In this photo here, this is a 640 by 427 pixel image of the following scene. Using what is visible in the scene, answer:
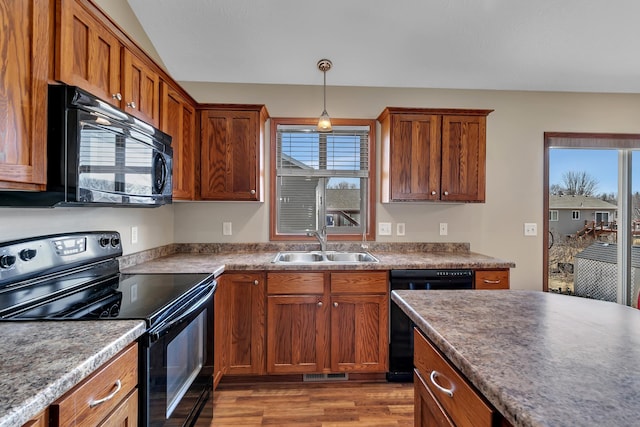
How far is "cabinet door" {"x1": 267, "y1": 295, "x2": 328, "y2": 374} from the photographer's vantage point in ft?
7.05

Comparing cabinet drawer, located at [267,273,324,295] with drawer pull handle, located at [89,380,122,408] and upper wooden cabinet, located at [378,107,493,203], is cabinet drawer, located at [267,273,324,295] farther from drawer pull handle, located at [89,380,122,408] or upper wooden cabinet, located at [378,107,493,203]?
drawer pull handle, located at [89,380,122,408]

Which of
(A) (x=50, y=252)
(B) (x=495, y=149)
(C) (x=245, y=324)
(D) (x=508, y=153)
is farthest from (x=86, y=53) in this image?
(D) (x=508, y=153)

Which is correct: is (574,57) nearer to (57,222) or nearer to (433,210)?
(433,210)

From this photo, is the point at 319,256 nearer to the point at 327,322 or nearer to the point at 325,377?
the point at 327,322

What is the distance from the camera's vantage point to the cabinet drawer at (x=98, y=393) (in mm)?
713

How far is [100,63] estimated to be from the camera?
1.34m

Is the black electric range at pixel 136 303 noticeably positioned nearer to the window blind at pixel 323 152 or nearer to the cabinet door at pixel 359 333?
the cabinet door at pixel 359 333

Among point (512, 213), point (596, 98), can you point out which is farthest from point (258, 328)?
point (596, 98)

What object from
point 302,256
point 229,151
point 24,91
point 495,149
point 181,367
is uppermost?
point 495,149

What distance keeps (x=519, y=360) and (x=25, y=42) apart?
1761mm

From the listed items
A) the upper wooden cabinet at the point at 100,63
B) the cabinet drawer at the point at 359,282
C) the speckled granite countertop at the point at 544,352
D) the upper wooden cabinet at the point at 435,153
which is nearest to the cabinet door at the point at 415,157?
the upper wooden cabinet at the point at 435,153

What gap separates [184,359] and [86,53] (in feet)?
4.70

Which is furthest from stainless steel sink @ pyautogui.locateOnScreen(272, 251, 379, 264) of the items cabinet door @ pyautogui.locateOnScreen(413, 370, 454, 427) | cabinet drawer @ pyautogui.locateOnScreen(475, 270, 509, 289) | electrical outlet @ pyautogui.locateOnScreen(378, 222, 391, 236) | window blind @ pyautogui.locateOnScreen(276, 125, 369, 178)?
cabinet door @ pyautogui.locateOnScreen(413, 370, 454, 427)

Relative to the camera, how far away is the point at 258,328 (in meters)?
2.15
